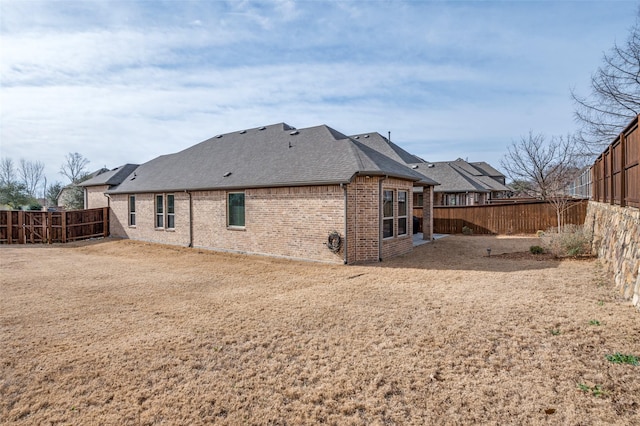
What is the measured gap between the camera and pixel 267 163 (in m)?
14.2

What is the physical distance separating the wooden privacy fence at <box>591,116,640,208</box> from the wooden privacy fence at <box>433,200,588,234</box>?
7994 millimetres

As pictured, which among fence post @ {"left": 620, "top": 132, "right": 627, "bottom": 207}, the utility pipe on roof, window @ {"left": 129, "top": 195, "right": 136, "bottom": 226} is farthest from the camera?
window @ {"left": 129, "top": 195, "right": 136, "bottom": 226}

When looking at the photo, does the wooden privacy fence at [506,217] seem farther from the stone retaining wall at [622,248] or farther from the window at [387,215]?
the window at [387,215]

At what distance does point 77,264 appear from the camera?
11711mm

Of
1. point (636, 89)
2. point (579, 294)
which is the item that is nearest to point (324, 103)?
point (579, 294)

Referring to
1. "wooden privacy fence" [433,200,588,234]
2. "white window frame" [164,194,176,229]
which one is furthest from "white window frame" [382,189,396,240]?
"white window frame" [164,194,176,229]

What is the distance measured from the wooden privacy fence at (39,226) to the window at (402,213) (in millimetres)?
18508

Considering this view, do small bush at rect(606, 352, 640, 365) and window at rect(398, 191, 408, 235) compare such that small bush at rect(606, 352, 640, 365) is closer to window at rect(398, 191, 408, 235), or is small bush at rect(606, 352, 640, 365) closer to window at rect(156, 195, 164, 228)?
window at rect(398, 191, 408, 235)

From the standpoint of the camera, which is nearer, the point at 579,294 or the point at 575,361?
the point at 575,361

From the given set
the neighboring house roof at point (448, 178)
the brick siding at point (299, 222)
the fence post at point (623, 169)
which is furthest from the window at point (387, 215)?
the neighboring house roof at point (448, 178)

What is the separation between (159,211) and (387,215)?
12155 mm

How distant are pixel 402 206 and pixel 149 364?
10.5m

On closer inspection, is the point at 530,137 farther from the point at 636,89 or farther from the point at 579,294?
the point at 579,294

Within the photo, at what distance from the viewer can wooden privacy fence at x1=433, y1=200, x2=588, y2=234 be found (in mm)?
17328
